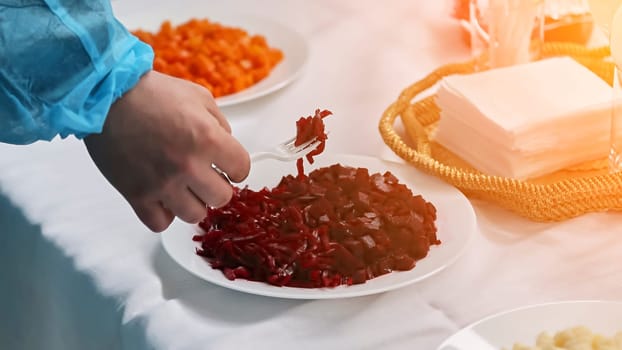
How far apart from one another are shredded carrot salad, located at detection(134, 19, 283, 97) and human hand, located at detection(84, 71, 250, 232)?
572mm

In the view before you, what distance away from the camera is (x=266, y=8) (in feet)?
5.73

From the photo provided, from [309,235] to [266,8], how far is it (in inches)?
35.0

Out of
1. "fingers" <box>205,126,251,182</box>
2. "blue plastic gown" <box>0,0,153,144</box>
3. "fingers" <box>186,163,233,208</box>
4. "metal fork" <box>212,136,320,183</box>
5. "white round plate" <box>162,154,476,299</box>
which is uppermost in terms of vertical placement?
"blue plastic gown" <box>0,0,153,144</box>

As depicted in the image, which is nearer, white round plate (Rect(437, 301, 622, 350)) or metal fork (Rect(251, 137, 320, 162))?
white round plate (Rect(437, 301, 622, 350))

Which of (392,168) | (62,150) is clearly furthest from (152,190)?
(62,150)

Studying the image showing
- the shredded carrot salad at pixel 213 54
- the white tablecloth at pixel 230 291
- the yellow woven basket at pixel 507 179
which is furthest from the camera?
the shredded carrot salad at pixel 213 54

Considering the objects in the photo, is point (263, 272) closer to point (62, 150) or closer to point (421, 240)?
point (421, 240)

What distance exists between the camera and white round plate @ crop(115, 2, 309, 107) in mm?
1417

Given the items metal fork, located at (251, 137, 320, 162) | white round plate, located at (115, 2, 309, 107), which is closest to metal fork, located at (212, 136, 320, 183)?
metal fork, located at (251, 137, 320, 162)

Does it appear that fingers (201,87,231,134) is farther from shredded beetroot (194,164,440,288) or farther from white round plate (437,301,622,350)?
white round plate (437,301,622,350)

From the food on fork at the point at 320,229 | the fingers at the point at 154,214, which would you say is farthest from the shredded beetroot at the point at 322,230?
the fingers at the point at 154,214

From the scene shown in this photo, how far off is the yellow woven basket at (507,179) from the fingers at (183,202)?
Result: 0.37 m

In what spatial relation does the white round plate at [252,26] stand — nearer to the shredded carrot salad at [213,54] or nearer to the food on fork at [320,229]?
the shredded carrot salad at [213,54]

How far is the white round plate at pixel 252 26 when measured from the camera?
1.42m
